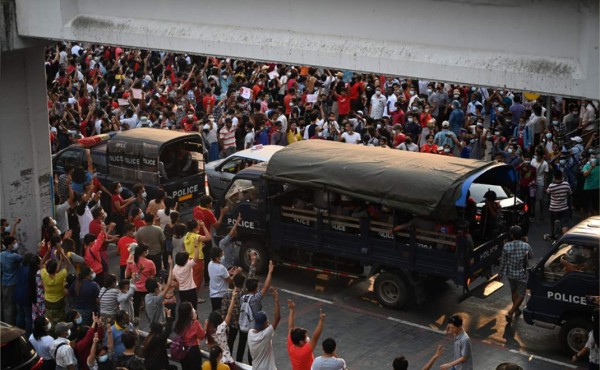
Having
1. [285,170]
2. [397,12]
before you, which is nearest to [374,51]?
[397,12]

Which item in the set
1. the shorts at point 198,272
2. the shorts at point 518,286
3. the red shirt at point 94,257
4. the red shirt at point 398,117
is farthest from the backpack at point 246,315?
the red shirt at point 398,117

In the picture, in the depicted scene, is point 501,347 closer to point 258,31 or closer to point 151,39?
point 258,31

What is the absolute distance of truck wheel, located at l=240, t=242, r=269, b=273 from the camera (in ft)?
52.1

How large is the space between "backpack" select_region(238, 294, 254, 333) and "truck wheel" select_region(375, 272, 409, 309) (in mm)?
3376

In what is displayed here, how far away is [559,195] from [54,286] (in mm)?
9269

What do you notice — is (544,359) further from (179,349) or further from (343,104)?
(343,104)

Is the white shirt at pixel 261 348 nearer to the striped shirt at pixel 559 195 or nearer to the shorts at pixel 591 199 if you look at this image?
the striped shirt at pixel 559 195

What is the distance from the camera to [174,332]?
11.0 meters

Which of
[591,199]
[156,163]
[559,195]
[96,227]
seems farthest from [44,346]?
[591,199]

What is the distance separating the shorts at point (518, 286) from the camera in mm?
13875

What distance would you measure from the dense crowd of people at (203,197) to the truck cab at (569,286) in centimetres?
244

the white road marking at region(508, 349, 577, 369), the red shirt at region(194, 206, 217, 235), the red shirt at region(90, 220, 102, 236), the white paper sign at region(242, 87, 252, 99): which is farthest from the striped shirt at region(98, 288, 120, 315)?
the white paper sign at region(242, 87, 252, 99)

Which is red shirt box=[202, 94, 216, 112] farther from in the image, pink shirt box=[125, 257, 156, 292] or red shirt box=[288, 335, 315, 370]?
red shirt box=[288, 335, 315, 370]

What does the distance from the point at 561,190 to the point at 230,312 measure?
800 centimetres
